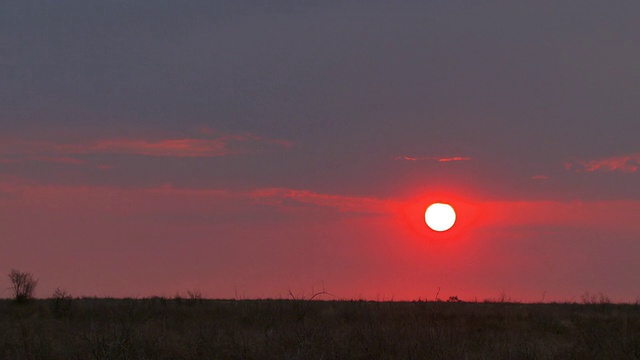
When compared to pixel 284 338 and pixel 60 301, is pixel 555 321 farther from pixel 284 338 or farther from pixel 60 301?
pixel 60 301

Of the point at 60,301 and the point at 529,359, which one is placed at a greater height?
the point at 60,301

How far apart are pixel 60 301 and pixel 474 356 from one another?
21.7 m

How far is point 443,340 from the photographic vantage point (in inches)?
539

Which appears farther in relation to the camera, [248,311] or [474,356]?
[248,311]

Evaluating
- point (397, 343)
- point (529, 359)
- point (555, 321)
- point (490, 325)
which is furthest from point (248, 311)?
point (529, 359)

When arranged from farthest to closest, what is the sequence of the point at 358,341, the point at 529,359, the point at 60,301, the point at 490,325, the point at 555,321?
the point at 60,301
the point at 555,321
the point at 490,325
the point at 358,341
the point at 529,359

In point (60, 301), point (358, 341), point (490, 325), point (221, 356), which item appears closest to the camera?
point (221, 356)

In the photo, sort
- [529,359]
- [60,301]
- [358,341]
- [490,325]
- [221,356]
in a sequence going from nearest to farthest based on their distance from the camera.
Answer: [529,359]
[221,356]
[358,341]
[490,325]
[60,301]

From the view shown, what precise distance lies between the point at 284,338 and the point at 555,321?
14377mm

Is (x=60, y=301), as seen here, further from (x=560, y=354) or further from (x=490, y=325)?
(x=560, y=354)

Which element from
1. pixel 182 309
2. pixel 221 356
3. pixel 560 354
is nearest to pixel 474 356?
pixel 560 354

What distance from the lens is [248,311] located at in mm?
25625

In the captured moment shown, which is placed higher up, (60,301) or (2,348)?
(60,301)

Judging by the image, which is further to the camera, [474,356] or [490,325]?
[490,325]
